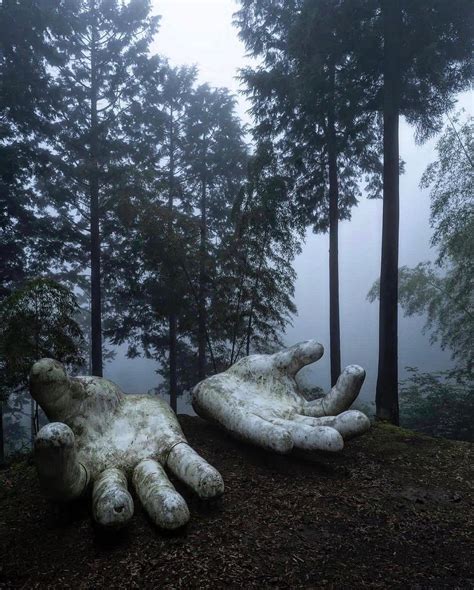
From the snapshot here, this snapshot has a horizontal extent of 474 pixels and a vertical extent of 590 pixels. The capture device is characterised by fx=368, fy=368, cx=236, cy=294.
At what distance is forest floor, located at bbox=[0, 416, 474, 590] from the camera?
2.42m

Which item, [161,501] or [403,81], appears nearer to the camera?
[161,501]

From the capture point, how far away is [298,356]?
4.94m

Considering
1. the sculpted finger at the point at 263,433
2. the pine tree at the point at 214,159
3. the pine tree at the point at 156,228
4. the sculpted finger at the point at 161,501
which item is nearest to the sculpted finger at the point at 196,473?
the sculpted finger at the point at 161,501

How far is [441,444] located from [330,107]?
634 cm

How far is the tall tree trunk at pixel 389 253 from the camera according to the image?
255 inches

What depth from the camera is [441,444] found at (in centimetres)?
501

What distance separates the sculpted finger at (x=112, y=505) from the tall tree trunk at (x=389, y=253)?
5210 mm

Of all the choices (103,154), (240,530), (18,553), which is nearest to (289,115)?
(103,154)

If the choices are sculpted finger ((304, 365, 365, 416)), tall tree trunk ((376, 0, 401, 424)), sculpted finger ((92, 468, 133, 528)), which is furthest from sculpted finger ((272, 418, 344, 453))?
tall tree trunk ((376, 0, 401, 424))

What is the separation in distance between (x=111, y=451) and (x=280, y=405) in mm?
2086

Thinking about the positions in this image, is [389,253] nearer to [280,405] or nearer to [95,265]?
[280,405]

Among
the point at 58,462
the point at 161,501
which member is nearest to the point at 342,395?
the point at 161,501

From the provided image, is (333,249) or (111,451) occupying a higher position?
(333,249)

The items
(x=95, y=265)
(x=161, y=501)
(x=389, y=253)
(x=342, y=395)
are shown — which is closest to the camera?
(x=161, y=501)
